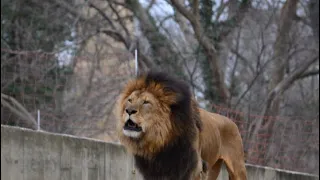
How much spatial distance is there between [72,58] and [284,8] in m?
5.45

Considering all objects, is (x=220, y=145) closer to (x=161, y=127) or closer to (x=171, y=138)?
(x=171, y=138)

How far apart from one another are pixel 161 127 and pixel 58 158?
2805 millimetres

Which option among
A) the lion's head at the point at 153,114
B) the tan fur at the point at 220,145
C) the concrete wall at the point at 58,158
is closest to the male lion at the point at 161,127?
the lion's head at the point at 153,114

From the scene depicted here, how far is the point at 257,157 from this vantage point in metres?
13.6

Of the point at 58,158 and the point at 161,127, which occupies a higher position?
the point at 161,127

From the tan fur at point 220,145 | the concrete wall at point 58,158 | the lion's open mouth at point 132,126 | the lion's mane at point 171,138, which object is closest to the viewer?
the lion's open mouth at point 132,126

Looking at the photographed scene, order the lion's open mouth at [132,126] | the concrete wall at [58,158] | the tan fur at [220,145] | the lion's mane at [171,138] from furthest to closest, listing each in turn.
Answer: the concrete wall at [58,158] → the tan fur at [220,145] → the lion's mane at [171,138] → the lion's open mouth at [132,126]

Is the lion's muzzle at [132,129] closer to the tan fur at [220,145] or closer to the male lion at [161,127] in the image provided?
the male lion at [161,127]

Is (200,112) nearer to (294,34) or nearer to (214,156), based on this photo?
(214,156)

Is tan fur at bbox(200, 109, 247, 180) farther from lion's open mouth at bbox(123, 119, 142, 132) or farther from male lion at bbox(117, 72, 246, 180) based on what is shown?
lion's open mouth at bbox(123, 119, 142, 132)

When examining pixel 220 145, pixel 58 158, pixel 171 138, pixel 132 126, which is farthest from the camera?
pixel 58 158

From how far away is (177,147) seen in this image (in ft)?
20.3

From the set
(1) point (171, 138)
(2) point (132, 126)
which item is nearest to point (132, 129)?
(2) point (132, 126)

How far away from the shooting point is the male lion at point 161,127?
19.6 ft
